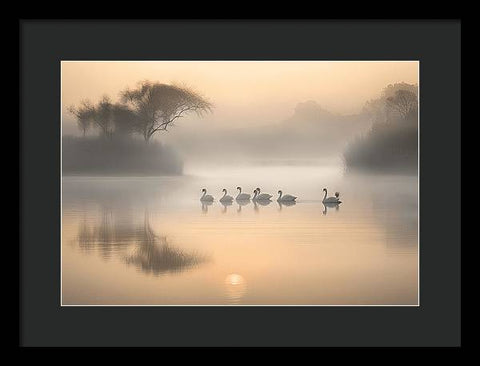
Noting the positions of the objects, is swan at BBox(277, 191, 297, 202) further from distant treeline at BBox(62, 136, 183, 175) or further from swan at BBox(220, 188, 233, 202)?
distant treeline at BBox(62, 136, 183, 175)

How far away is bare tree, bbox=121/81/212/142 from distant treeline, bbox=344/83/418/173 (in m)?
1.13

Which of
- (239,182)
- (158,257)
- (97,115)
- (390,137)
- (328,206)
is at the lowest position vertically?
(158,257)

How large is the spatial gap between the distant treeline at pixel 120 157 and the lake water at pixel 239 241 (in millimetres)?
75

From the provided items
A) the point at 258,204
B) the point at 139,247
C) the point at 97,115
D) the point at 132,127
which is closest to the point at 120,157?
the point at 132,127

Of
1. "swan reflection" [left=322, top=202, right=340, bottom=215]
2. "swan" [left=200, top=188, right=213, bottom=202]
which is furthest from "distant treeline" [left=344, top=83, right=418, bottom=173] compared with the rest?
"swan" [left=200, top=188, right=213, bottom=202]

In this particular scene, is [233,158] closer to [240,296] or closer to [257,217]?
[257,217]

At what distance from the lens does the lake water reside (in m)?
5.97

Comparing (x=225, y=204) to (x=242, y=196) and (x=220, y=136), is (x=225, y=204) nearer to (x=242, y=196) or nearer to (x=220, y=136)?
(x=242, y=196)

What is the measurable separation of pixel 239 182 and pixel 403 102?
4.21 feet

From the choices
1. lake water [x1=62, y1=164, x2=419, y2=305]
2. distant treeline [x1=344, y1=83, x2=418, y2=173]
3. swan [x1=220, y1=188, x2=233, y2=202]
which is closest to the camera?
lake water [x1=62, y1=164, x2=419, y2=305]

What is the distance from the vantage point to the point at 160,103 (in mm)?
6215

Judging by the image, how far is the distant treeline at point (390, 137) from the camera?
607cm

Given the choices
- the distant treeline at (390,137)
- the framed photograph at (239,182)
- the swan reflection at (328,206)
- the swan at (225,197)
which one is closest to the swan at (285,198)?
the framed photograph at (239,182)

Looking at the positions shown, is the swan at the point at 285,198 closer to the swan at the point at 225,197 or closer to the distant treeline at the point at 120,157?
the swan at the point at 225,197
